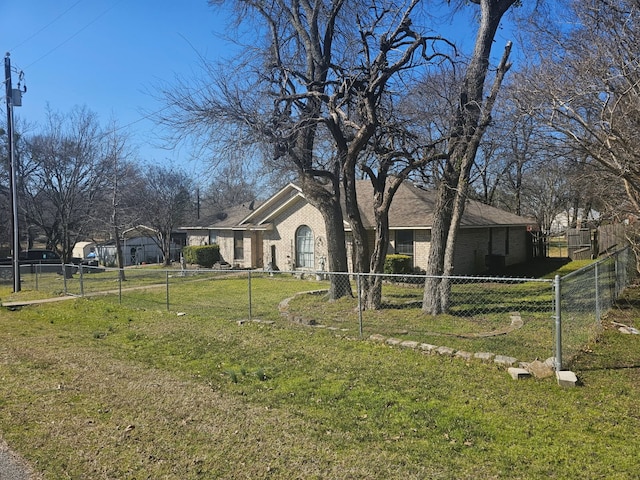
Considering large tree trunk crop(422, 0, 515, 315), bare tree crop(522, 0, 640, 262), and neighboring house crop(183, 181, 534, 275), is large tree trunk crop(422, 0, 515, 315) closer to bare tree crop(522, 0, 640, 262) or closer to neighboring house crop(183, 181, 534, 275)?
bare tree crop(522, 0, 640, 262)

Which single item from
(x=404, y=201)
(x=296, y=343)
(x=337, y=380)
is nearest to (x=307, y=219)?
(x=404, y=201)

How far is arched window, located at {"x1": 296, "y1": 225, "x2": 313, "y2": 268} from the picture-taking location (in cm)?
2162

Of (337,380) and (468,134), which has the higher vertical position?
(468,134)

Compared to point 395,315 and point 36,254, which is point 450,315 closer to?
point 395,315

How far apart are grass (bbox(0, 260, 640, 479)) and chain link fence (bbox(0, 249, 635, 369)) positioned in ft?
2.14

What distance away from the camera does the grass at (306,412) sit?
3750 millimetres

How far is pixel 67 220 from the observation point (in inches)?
875

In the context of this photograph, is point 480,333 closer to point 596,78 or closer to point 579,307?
point 579,307

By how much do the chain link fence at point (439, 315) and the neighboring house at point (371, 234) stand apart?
228 cm

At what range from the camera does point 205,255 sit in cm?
2666

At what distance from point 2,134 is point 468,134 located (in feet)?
87.8

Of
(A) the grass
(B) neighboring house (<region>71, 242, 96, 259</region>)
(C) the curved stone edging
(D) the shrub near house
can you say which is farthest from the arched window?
(B) neighboring house (<region>71, 242, 96, 259</region>)

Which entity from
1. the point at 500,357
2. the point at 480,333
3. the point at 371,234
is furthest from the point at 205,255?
the point at 500,357

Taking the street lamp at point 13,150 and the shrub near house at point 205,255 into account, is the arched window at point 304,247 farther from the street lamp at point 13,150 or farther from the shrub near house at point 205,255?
the street lamp at point 13,150
